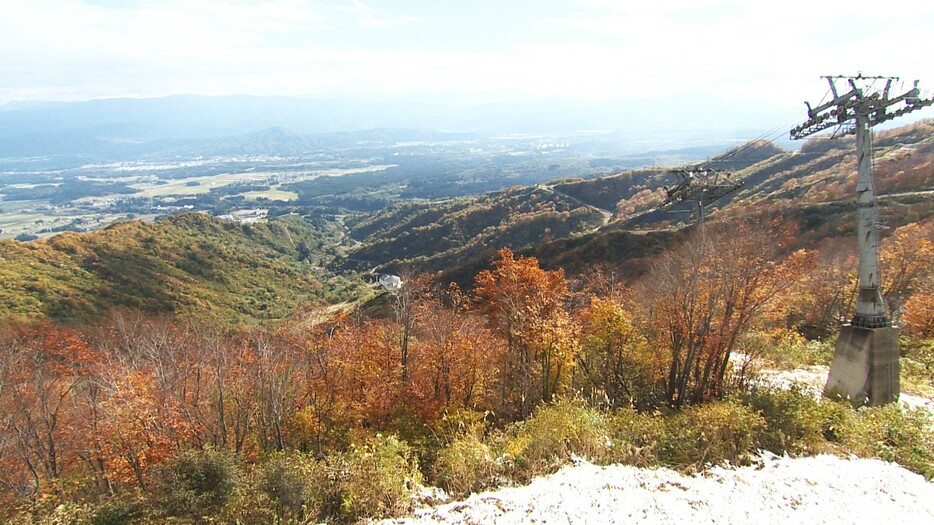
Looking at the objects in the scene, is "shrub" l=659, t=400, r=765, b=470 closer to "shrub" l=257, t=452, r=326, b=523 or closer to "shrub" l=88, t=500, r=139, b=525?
"shrub" l=257, t=452, r=326, b=523

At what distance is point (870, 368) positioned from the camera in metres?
13.8

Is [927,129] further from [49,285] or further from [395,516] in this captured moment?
[49,285]

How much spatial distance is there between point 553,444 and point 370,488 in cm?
400

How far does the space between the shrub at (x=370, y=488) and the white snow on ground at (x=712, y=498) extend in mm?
462

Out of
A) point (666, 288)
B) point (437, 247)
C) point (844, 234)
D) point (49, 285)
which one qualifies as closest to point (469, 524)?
point (666, 288)

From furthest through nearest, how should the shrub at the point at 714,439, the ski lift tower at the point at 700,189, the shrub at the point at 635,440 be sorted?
the ski lift tower at the point at 700,189
the shrub at the point at 635,440
the shrub at the point at 714,439

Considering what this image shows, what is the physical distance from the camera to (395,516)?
7938 millimetres

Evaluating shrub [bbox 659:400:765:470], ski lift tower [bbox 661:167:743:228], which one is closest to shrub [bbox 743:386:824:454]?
shrub [bbox 659:400:765:470]

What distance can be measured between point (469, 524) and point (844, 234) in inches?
1950

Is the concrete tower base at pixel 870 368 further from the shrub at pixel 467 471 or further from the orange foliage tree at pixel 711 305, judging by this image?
the shrub at pixel 467 471

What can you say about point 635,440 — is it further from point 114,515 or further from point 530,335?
point 114,515

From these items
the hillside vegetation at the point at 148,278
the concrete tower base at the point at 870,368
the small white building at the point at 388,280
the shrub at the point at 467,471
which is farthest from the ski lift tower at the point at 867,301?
the small white building at the point at 388,280

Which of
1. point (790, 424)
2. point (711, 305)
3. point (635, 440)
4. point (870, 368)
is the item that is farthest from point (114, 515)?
point (870, 368)

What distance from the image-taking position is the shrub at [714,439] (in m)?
9.34
